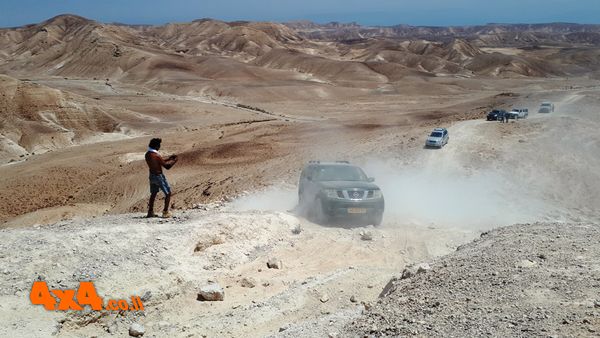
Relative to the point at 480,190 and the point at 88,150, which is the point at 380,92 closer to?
the point at 88,150

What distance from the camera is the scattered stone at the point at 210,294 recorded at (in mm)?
7562

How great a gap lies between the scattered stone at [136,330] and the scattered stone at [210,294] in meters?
1.13

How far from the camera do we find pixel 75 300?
21.8 feet

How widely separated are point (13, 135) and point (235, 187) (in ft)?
83.0

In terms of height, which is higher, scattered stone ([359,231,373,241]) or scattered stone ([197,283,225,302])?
scattered stone ([197,283,225,302])

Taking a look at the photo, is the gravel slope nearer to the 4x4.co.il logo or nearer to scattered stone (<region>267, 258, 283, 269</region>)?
scattered stone (<region>267, 258, 283, 269</region>)

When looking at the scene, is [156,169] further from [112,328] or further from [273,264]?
[112,328]

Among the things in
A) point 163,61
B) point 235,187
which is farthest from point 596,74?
point 235,187

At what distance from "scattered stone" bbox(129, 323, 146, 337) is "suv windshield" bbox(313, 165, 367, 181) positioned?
24.0 feet

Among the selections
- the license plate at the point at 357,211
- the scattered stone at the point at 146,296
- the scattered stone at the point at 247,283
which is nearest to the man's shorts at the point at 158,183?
the scattered stone at the point at 247,283

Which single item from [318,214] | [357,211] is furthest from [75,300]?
[357,211]

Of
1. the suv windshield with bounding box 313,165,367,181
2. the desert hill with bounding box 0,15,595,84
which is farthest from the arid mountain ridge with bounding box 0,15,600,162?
the suv windshield with bounding box 313,165,367,181

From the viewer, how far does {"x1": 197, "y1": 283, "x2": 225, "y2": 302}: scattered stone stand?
7562 mm

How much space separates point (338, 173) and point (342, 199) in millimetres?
1571
